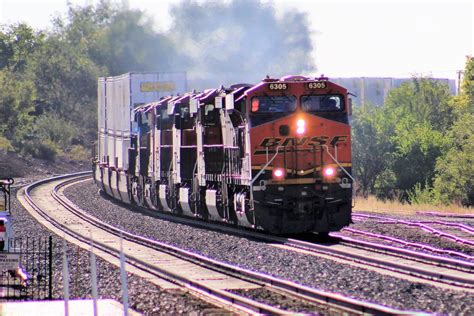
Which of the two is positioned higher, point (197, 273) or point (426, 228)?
point (426, 228)

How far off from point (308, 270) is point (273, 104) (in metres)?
6.37

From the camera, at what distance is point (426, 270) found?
49.4ft

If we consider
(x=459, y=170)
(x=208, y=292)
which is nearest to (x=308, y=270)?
(x=208, y=292)

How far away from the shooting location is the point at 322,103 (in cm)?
2239

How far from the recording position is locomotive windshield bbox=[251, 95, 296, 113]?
21.8 metres

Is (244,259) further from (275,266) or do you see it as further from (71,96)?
(71,96)

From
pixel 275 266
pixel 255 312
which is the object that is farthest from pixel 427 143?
pixel 255 312

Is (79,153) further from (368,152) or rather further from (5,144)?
(368,152)

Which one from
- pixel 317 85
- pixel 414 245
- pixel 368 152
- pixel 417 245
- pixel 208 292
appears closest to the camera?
pixel 208 292

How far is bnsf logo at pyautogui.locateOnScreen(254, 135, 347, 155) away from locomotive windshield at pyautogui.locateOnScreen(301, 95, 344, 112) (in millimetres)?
664

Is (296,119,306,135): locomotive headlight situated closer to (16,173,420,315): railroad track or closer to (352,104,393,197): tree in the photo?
(16,173,420,315): railroad track

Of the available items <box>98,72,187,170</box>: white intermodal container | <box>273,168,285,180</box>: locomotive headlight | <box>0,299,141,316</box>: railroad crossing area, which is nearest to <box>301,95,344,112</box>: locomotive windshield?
<box>273,168,285,180</box>: locomotive headlight

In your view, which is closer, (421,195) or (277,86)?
(277,86)

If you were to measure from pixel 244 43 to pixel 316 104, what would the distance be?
2498 inches
